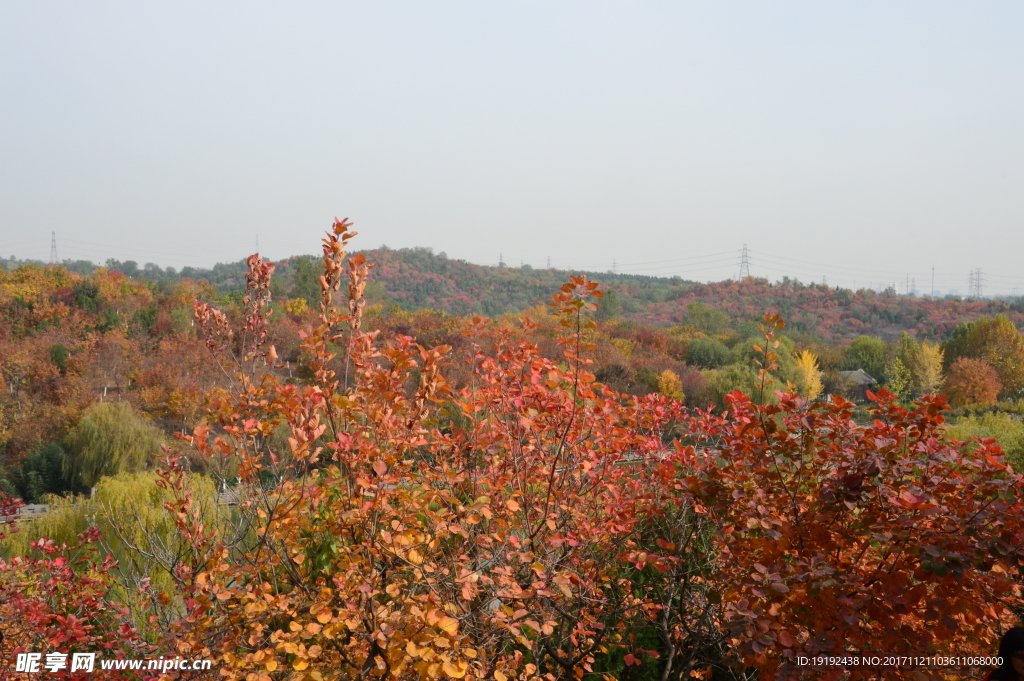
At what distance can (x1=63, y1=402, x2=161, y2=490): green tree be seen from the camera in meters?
13.2

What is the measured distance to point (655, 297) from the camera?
204 ft

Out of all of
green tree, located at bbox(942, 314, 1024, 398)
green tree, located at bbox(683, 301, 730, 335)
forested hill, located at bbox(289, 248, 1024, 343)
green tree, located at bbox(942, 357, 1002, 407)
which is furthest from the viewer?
forested hill, located at bbox(289, 248, 1024, 343)

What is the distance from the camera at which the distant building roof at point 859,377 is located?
2833cm

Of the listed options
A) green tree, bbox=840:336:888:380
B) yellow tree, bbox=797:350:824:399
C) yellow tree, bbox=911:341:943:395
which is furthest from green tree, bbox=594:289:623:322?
yellow tree, bbox=911:341:943:395

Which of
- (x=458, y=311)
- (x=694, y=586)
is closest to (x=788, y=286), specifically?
(x=458, y=311)

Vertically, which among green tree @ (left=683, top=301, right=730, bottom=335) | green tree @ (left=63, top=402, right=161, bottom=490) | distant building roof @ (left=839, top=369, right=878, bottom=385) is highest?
green tree @ (left=683, top=301, right=730, bottom=335)

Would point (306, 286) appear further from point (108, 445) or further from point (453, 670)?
point (453, 670)

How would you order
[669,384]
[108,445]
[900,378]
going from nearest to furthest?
[108,445] → [669,384] → [900,378]

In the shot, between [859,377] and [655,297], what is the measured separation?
3366 cm

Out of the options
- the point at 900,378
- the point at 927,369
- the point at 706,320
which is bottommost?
the point at 900,378

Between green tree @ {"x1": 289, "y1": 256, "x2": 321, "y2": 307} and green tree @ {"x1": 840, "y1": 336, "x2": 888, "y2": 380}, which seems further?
green tree @ {"x1": 289, "y1": 256, "x2": 321, "y2": 307}

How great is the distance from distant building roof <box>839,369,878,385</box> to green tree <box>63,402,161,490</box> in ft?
87.1

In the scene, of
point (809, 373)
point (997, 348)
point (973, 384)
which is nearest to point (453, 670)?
point (809, 373)

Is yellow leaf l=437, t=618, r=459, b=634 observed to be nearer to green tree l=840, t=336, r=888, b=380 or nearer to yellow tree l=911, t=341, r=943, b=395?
yellow tree l=911, t=341, r=943, b=395
